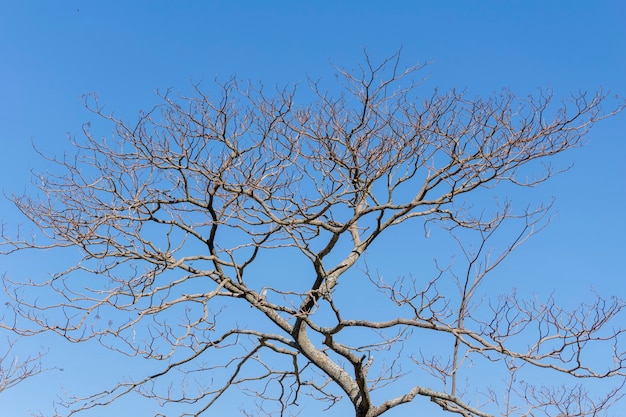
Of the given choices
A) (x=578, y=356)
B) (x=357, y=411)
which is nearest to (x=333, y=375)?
(x=357, y=411)

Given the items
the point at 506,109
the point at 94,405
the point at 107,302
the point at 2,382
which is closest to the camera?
the point at 107,302

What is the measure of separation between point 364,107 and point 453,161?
0.88m

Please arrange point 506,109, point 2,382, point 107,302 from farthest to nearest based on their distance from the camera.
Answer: point 2,382 < point 506,109 < point 107,302

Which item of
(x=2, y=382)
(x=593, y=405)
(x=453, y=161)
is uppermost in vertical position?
(x=453, y=161)

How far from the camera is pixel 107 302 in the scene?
505 centimetres

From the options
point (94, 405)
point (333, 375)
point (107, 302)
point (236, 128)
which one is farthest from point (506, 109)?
point (94, 405)

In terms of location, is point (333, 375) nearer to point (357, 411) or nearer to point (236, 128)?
point (357, 411)

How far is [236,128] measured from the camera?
5.77 m

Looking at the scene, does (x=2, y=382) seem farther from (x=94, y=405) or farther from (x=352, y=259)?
(x=352, y=259)

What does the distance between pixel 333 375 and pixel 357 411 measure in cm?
36

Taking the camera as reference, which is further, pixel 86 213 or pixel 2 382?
pixel 2 382

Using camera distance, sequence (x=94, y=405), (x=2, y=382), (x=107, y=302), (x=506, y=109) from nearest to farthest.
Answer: (x=107, y=302) < (x=506, y=109) < (x=94, y=405) < (x=2, y=382)

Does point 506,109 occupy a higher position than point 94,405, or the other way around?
point 506,109

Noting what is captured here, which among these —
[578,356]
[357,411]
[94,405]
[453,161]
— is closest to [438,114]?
[453,161]
